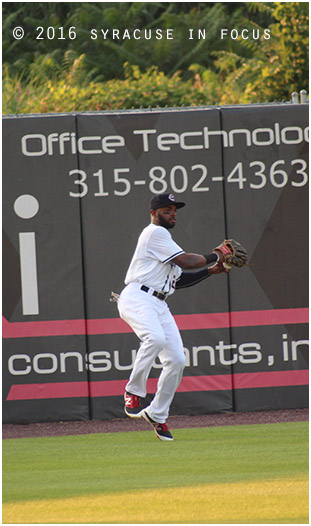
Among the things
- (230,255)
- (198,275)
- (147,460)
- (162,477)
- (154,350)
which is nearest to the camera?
(162,477)

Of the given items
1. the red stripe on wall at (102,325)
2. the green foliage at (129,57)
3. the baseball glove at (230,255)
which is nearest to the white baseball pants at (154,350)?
the baseball glove at (230,255)

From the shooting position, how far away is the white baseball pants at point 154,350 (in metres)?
7.47

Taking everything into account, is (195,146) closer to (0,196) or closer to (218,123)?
(218,123)

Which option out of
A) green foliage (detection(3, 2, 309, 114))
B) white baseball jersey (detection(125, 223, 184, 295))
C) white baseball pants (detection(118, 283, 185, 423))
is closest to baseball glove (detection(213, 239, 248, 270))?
white baseball jersey (detection(125, 223, 184, 295))

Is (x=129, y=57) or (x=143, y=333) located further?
(x=129, y=57)

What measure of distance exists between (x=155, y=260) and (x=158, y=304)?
0.39 metres

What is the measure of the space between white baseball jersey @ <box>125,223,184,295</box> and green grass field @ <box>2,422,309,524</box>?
1484 millimetres

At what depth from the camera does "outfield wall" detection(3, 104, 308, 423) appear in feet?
31.8

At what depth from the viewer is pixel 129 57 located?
76.1ft

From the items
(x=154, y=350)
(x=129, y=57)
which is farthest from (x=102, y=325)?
(x=129, y=57)

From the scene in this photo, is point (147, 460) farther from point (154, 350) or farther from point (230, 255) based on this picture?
point (230, 255)

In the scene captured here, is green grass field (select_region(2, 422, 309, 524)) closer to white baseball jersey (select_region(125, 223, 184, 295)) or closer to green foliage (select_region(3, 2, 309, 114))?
white baseball jersey (select_region(125, 223, 184, 295))

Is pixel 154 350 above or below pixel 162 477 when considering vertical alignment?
above

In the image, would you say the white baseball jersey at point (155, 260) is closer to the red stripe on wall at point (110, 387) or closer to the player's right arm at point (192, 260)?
the player's right arm at point (192, 260)
